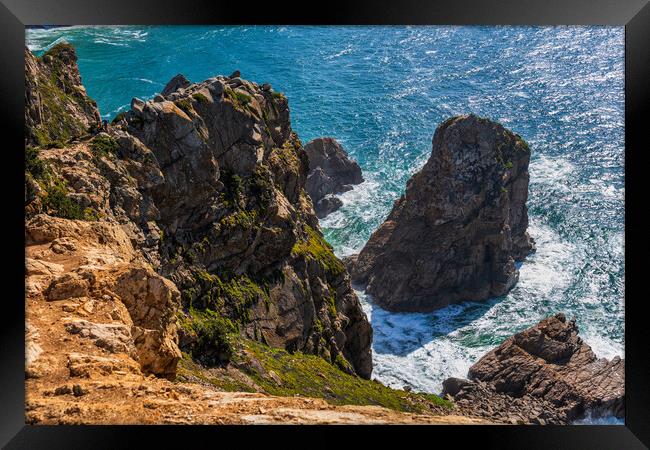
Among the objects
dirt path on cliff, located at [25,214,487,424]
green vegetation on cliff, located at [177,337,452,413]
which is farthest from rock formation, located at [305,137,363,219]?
dirt path on cliff, located at [25,214,487,424]

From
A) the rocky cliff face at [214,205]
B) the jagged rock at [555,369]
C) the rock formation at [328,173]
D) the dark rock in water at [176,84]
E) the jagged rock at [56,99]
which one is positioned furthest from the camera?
the rock formation at [328,173]

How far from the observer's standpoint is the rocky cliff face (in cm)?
1789

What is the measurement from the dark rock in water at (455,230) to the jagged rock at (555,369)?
1485 cm

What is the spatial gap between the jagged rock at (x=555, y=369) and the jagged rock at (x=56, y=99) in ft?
94.5

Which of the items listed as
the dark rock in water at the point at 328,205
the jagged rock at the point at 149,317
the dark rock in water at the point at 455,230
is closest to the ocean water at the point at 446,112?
the dark rock in water at the point at 328,205

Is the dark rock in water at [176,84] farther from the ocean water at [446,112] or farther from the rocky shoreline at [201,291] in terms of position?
the ocean water at [446,112]

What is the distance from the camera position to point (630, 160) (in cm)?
1520

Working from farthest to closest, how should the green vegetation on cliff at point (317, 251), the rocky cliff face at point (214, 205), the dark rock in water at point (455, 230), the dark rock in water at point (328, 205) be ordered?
the dark rock in water at point (328, 205) → the dark rock in water at point (455, 230) → the green vegetation on cliff at point (317, 251) → the rocky cliff face at point (214, 205)

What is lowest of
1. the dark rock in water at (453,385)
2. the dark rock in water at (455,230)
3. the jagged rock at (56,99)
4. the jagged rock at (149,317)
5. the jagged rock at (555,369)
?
the dark rock in water at (453,385)

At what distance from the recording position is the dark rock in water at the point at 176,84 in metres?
27.3

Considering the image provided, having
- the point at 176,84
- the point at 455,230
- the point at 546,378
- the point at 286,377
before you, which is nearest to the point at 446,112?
the point at 455,230

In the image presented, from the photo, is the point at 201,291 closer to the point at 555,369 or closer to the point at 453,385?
the point at 453,385

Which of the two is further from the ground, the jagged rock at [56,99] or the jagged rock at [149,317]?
the jagged rock at [56,99]

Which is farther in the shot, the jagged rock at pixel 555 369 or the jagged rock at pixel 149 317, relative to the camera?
the jagged rock at pixel 555 369
